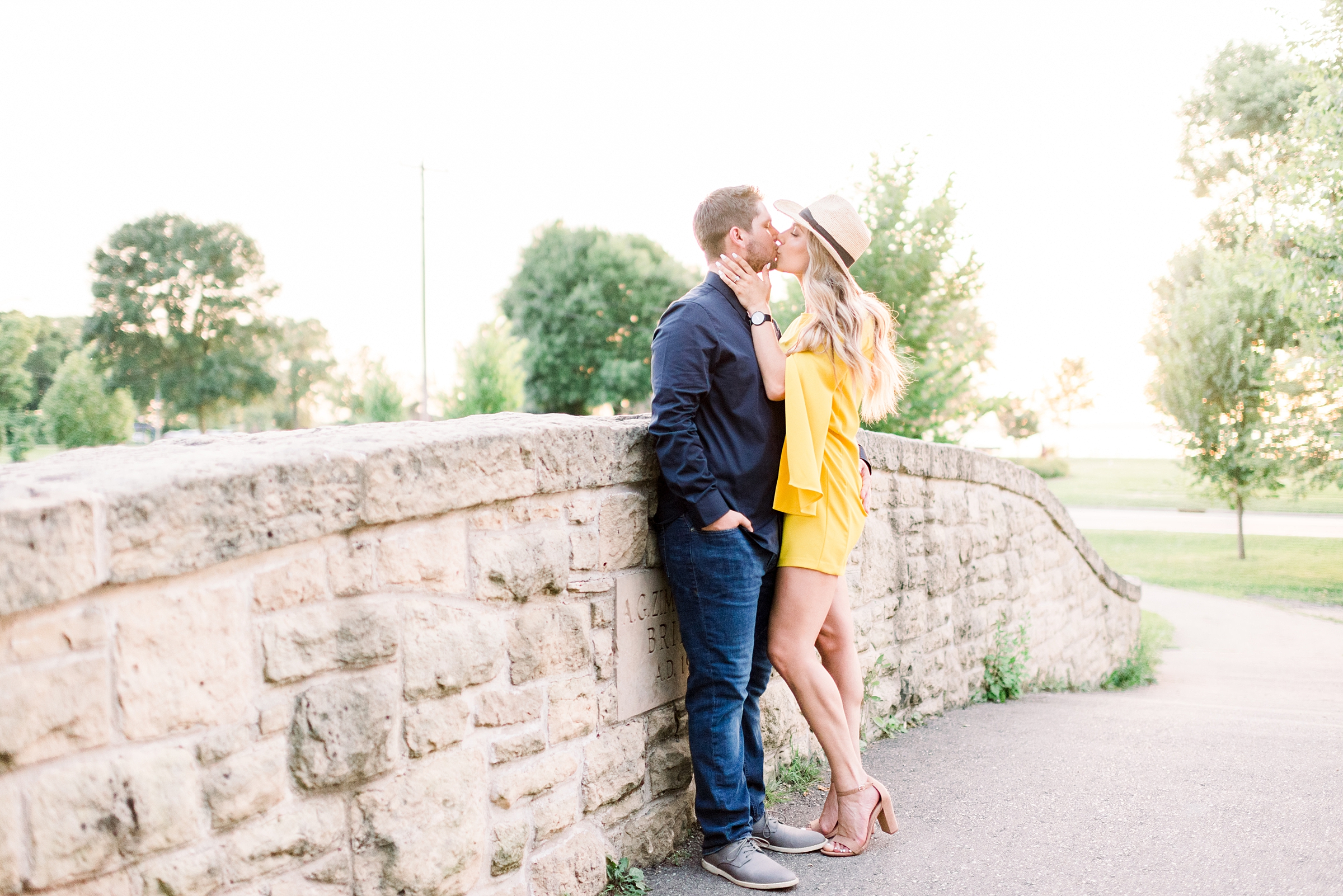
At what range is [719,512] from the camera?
2910 mm

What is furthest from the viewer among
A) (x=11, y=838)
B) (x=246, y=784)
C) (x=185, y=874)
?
(x=246, y=784)

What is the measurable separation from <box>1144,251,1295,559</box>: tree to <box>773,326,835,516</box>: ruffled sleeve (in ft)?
57.5

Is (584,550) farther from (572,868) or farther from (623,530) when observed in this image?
(572,868)

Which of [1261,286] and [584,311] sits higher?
[584,311]

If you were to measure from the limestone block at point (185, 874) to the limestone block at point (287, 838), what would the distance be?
1.2 inches

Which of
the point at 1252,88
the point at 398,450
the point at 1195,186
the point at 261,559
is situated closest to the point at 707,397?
the point at 398,450

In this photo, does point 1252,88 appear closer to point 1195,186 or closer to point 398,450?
point 1195,186

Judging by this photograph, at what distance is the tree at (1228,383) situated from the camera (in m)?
17.7

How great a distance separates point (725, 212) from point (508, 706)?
1.75 metres

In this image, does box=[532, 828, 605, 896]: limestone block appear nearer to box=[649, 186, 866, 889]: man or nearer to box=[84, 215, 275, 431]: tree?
box=[649, 186, 866, 889]: man

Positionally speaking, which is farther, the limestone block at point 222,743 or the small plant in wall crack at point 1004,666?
the small plant in wall crack at point 1004,666

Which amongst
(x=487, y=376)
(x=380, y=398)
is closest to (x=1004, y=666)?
(x=487, y=376)

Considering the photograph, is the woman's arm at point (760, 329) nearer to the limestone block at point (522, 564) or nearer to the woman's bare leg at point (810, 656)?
the woman's bare leg at point (810, 656)

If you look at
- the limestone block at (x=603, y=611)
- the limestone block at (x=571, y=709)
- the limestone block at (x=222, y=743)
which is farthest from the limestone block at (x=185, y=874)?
the limestone block at (x=603, y=611)
